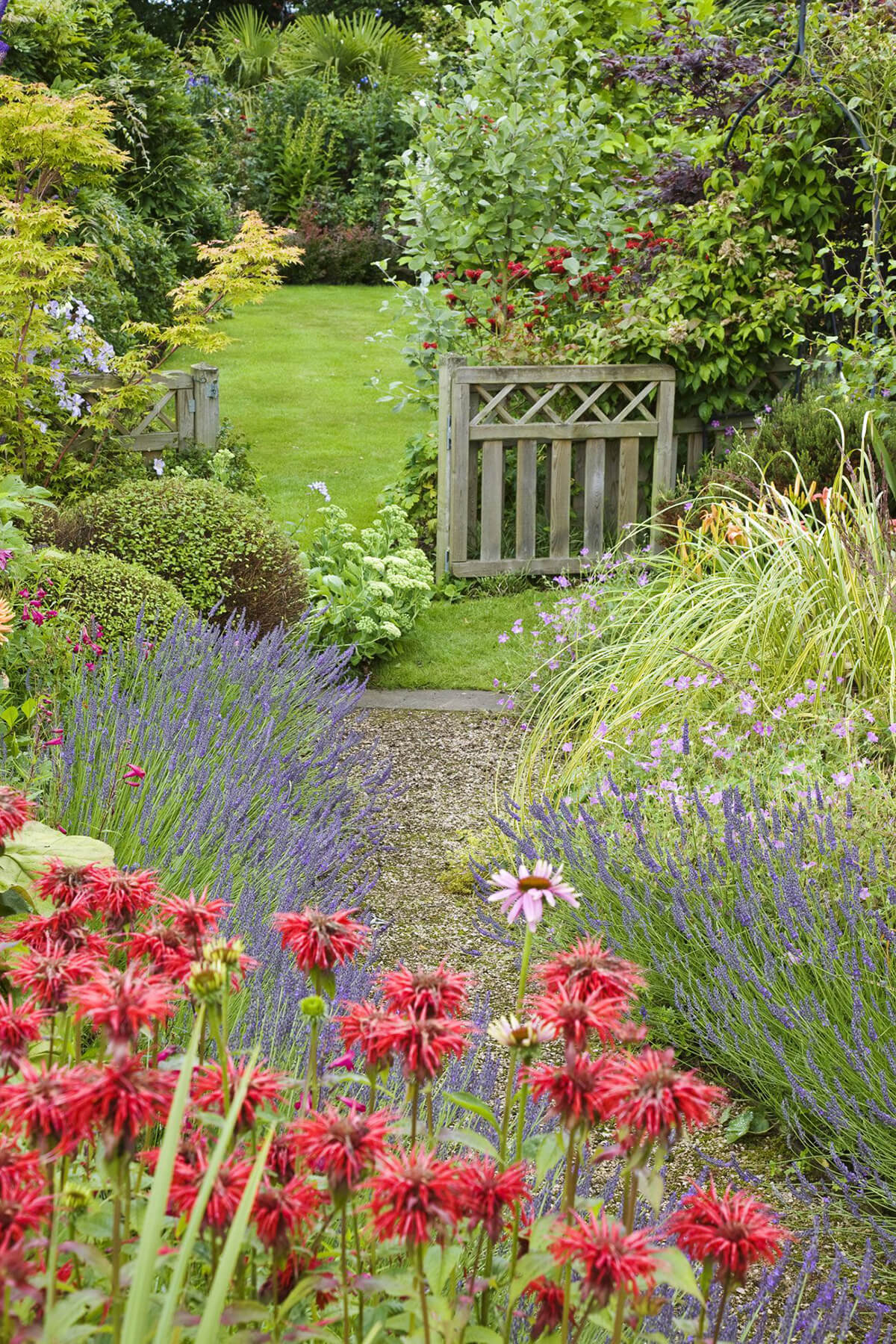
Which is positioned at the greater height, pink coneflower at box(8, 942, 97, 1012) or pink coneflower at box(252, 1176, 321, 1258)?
pink coneflower at box(8, 942, 97, 1012)

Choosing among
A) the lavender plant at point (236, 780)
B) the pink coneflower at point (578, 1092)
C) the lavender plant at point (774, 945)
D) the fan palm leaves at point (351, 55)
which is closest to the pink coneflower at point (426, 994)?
the pink coneflower at point (578, 1092)

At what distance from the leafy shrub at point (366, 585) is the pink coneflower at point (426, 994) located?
167 inches

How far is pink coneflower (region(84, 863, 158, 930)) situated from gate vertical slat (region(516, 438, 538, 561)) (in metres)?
5.84

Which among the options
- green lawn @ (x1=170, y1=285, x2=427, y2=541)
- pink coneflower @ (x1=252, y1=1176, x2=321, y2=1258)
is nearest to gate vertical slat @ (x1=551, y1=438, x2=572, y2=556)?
green lawn @ (x1=170, y1=285, x2=427, y2=541)

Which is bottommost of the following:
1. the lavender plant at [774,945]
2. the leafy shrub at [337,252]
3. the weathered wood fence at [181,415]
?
the lavender plant at [774,945]

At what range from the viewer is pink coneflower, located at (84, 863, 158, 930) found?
4.18 ft

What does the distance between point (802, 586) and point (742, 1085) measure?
1.93 m

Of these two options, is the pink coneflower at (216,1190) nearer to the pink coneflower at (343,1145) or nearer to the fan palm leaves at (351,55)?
the pink coneflower at (343,1145)

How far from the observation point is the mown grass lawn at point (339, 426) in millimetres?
5977

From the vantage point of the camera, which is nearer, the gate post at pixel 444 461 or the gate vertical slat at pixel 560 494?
the gate post at pixel 444 461

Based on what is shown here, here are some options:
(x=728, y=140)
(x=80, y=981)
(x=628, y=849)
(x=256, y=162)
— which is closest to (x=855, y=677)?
(x=628, y=849)

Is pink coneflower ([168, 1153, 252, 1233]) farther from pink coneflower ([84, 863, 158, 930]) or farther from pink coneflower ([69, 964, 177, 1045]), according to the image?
pink coneflower ([84, 863, 158, 930])

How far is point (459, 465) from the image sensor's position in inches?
272

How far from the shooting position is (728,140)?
22.9ft
